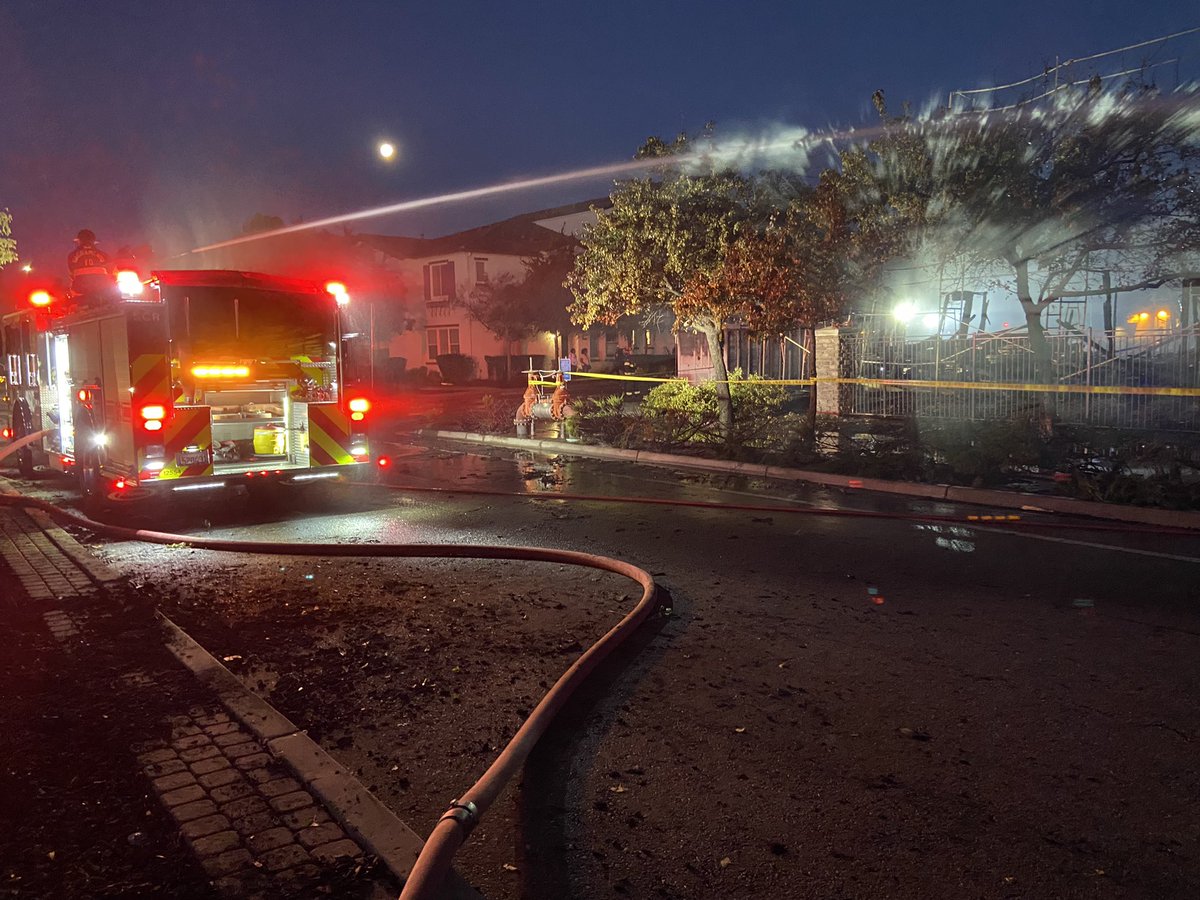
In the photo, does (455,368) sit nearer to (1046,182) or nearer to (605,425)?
(605,425)

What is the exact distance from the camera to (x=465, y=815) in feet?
10.7

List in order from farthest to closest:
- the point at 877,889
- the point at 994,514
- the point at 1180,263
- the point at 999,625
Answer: the point at 1180,263 → the point at 994,514 → the point at 999,625 → the point at 877,889

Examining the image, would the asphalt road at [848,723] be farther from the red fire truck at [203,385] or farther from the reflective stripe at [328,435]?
the reflective stripe at [328,435]

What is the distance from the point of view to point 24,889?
312 cm

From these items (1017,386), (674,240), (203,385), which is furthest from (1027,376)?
(203,385)

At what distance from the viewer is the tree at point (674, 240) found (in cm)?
1689

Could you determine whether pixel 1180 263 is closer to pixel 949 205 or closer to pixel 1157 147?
pixel 1157 147

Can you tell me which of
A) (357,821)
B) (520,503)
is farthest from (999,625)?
(520,503)

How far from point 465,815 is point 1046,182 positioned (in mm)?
15241

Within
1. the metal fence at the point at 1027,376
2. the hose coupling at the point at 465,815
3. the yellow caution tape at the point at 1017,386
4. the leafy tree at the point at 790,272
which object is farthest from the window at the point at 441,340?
the hose coupling at the point at 465,815

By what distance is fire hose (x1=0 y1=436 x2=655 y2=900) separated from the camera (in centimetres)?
304

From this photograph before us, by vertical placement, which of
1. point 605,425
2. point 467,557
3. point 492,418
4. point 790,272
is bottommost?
point 467,557

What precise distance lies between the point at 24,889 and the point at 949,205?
608 inches

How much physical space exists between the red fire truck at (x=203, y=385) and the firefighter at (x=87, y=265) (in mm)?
194
